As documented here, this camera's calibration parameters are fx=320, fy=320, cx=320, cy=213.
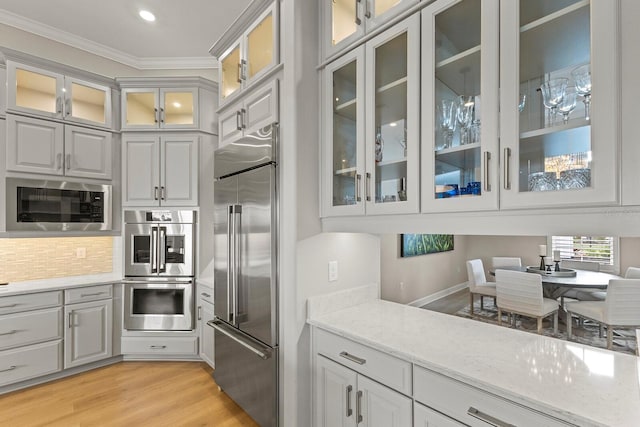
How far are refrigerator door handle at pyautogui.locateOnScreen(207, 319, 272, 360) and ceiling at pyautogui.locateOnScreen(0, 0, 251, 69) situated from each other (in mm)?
2919

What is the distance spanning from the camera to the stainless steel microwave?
2.90 meters

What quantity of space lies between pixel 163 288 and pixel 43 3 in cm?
291

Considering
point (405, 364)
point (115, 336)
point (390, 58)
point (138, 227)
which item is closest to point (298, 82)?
point (390, 58)

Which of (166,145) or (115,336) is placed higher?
(166,145)

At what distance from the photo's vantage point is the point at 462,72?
4.67 feet

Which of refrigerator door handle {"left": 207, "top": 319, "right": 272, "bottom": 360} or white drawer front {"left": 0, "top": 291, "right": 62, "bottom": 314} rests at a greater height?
white drawer front {"left": 0, "top": 291, "right": 62, "bottom": 314}

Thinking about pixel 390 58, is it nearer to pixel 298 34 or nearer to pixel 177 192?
pixel 298 34

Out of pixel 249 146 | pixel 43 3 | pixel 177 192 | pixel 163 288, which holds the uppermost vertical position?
pixel 43 3

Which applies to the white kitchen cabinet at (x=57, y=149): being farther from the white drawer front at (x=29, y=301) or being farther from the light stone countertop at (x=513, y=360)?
the light stone countertop at (x=513, y=360)

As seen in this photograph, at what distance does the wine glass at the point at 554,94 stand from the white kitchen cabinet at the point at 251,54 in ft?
5.05

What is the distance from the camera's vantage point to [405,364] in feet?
4.64

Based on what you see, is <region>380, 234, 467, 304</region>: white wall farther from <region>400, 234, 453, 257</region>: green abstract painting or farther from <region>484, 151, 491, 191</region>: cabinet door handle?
<region>484, 151, 491, 191</region>: cabinet door handle

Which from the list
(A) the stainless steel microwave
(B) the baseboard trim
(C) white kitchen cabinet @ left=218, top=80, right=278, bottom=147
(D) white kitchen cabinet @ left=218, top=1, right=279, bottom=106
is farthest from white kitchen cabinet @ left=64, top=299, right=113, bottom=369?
(B) the baseboard trim

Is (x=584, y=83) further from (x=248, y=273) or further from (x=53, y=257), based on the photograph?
(x=53, y=257)
